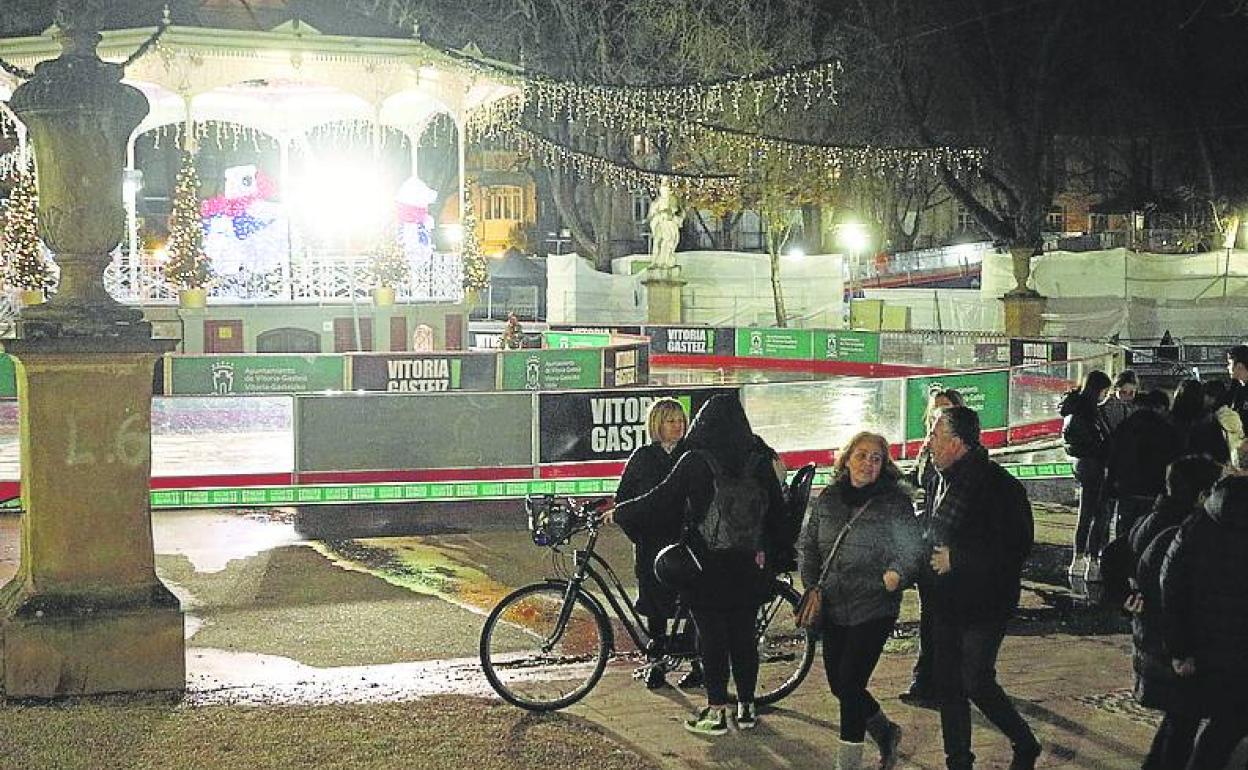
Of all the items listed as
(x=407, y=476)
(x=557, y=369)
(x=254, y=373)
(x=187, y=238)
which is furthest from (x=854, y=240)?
(x=407, y=476)

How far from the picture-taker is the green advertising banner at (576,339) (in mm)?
26842

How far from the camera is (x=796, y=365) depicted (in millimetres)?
33094

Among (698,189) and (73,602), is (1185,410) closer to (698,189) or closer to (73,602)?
(73,602)

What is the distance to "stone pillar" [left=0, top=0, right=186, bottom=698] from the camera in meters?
7.86

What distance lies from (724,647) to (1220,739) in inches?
91.2

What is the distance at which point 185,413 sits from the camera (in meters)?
13.3

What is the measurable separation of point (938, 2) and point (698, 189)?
13428mm

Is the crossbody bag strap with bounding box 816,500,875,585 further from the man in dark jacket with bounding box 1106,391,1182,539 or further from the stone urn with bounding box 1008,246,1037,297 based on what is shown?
the stone urn with bounding box 1008,246,1037,297

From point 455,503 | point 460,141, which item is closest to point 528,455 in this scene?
point 455,503

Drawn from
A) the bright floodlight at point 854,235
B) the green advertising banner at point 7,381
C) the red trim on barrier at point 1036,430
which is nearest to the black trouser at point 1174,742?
the red trim on barrier at point 1036,430

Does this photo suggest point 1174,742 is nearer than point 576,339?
Yes

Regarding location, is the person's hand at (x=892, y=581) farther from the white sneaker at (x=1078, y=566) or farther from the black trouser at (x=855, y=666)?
the white sneaker at (x=1078, y=566)

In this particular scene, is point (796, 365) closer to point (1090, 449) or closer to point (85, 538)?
point (1090, 449)

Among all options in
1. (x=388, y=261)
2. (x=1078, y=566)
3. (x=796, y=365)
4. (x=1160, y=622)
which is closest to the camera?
(x=1160, y=622)
